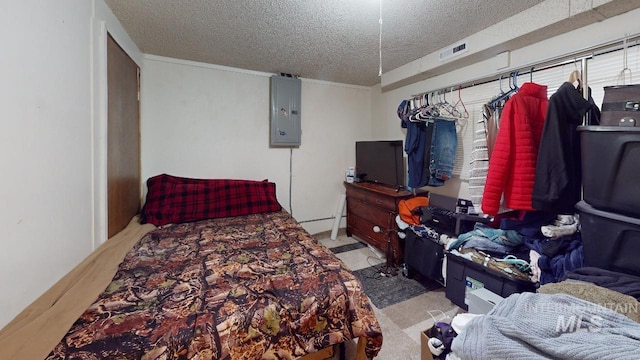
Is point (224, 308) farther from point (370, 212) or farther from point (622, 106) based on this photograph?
point (370, 212)

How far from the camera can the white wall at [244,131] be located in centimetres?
285

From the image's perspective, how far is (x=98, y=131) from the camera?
1688 millimetres

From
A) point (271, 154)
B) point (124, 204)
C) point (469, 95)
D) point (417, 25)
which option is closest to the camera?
point (417, 25)

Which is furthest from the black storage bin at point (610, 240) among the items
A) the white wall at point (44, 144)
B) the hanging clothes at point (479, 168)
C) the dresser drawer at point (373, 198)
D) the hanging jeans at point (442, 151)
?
the white wall at point (44, 144)

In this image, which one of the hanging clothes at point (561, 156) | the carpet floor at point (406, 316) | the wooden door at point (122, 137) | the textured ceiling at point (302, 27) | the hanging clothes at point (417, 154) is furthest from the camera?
the hanging clothes at point (417, 154)

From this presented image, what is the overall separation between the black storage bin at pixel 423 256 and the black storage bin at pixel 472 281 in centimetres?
22

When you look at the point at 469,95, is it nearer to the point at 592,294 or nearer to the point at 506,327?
the point at 592,294

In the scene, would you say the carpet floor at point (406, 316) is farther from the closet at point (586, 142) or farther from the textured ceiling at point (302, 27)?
the textured ceiling at point (302, 27)

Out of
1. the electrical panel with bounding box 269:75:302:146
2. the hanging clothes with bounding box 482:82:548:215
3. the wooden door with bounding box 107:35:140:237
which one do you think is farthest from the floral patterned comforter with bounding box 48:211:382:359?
the electrical panel with bounding box 269:75:302:146

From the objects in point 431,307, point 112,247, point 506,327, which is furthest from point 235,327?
point 431,307

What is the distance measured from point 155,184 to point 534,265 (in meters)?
3.24

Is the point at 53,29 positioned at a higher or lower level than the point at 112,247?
higher

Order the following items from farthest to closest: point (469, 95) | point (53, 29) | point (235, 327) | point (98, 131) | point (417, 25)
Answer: point (469, 95)
point (417, 25)
point (98, 131)
point (53, 29)
point (235, 327)

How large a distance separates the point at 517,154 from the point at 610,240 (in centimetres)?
76
